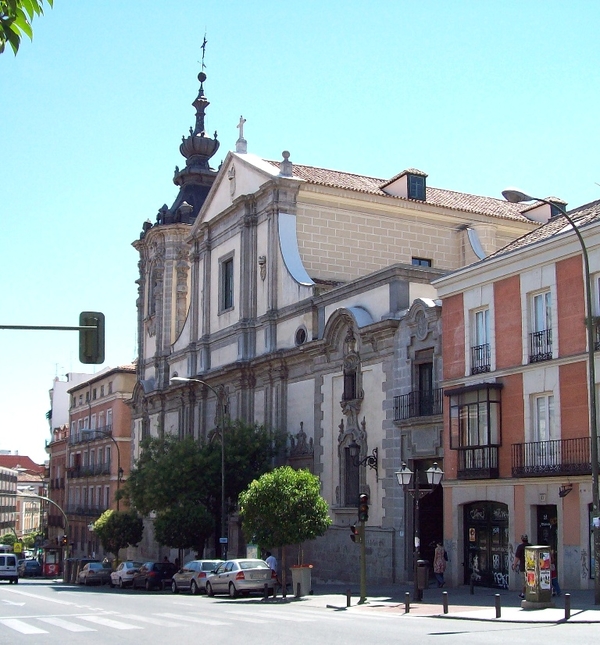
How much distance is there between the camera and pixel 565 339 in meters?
26.2

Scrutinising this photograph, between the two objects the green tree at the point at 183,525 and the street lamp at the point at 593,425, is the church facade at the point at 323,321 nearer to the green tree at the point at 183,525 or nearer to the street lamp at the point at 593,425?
the green tree at the point at 183,525

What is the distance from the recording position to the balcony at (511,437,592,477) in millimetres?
25094

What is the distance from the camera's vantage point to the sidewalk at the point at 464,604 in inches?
803

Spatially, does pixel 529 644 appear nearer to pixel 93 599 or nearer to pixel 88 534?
pixel 93 599

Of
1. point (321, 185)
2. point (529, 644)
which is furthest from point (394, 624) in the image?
point (321, 185)

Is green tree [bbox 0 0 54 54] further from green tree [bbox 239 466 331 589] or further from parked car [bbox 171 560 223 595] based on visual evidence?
parked car [bbox 171 560 223 595]

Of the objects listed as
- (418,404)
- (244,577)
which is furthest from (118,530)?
(418,404)

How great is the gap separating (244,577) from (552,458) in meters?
10.7

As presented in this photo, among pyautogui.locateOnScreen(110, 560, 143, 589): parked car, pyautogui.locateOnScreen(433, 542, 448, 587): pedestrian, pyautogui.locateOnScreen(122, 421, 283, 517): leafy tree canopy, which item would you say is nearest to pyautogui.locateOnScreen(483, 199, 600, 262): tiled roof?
pyautogui.locateOnScreen(433, 542, 448, 587): pedestrian

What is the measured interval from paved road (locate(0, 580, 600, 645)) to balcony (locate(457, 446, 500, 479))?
3.23m

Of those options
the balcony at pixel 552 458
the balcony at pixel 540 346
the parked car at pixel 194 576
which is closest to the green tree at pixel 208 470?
the parked car at pixel 194 576

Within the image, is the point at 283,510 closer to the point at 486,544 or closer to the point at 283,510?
the point at 283,510

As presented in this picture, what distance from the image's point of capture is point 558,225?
98.7ft

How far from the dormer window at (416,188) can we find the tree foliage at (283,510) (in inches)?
717
